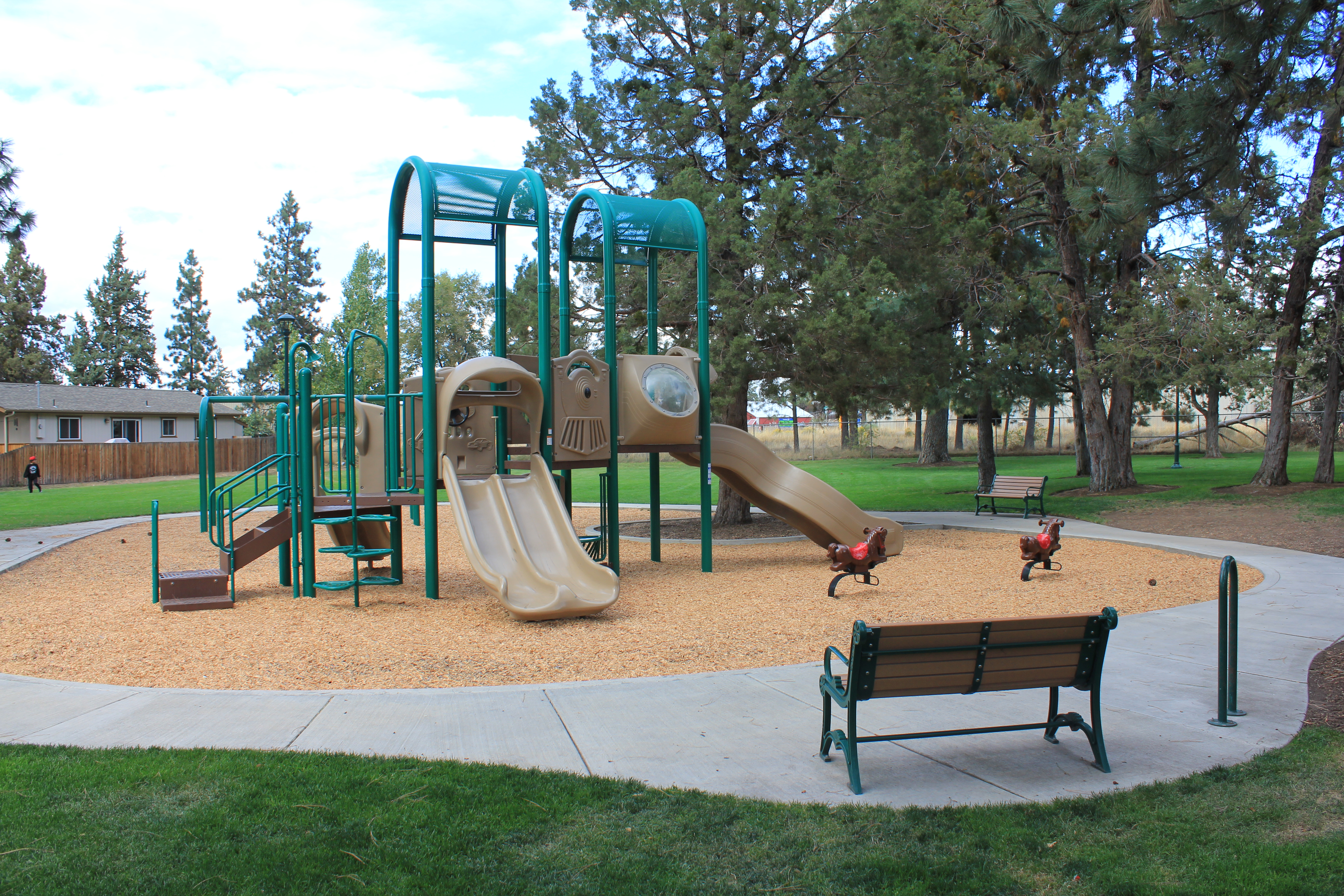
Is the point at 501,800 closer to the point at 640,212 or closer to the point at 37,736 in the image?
the point at 37,736

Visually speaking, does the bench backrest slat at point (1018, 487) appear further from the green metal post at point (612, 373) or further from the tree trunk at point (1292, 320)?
the green metal post at point (612, 373)

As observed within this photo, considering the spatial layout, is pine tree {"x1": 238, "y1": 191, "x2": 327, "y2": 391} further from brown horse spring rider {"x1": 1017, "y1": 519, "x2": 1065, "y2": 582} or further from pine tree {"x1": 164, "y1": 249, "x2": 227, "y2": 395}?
brown horse spring rider {"x1": 1017, "y1": 519, "x2": 1065, "y2": 582}

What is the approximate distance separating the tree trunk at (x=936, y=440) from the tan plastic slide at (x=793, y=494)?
93.1 ft

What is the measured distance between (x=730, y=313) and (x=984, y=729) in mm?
10380

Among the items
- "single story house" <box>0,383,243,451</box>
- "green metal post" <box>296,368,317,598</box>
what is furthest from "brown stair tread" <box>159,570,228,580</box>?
"single story house" <box>0,383,243,451</box>

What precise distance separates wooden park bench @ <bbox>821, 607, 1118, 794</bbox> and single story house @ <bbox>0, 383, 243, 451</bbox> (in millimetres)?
42507

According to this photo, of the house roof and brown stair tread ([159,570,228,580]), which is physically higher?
the house roof

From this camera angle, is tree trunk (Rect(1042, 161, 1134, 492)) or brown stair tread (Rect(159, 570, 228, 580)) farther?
tree trunk (Rect(1042, 161, 1134, 492))

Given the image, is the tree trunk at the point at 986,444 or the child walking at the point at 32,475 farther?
the child walking at the point at 32,475

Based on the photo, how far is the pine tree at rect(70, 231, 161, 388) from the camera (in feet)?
A: 195

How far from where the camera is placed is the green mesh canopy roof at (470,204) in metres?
11.3

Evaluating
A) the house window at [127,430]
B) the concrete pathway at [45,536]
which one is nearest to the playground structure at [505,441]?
the concrete pathway at [45,536]

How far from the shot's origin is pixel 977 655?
461 cm

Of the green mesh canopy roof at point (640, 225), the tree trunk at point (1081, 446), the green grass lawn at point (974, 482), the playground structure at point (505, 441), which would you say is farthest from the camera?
the tree trunk at point (1081, 446)
